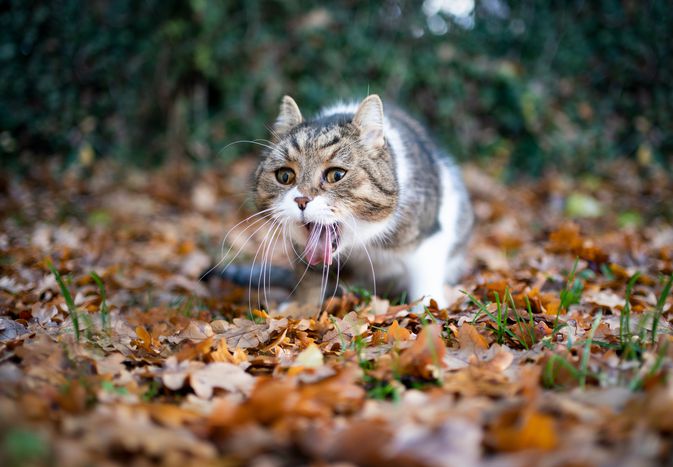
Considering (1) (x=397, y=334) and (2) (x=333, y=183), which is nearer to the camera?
(1) (x=397, y=334)

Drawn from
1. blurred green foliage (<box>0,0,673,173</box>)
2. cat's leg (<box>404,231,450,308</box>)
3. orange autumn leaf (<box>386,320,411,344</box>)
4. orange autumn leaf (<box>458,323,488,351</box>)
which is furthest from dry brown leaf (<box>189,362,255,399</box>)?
blurred green foliage (<box>0,0,673,173</box>)

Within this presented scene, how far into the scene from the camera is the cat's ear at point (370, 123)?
2.78 meters

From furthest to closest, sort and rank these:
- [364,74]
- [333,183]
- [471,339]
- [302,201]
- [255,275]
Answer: [364,74]
[255,275]
[333,183]
[302,201]
[471,339]

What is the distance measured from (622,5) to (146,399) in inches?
300

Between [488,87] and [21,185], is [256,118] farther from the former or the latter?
[488,87]

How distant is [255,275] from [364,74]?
13.5 ft

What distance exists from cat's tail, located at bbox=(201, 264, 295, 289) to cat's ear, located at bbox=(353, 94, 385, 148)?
3.81 feet

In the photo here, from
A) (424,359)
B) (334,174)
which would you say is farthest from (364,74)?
(424,359)

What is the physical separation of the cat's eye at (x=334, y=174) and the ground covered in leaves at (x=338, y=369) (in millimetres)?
674

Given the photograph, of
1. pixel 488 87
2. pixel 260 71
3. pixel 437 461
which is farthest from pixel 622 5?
pixel 437 461

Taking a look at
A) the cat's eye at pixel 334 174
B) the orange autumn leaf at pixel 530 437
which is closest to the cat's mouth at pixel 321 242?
the cat's eye at pixel 334 174

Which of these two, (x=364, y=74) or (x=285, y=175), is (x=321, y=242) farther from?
(x=364, y=74)

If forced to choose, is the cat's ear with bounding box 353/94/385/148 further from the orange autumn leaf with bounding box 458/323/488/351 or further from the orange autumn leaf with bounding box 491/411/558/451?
the orange autumn leaf with bounding box 491/411/558/451

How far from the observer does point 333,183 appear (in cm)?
265
